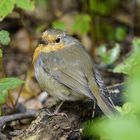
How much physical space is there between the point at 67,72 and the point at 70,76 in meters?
0.08

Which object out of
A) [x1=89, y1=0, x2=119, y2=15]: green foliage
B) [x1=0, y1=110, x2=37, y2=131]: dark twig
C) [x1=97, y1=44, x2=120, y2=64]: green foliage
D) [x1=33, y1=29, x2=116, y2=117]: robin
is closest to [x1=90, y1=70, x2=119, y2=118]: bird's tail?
[x1=33, y1=29, x2=116, y2=117]: robin

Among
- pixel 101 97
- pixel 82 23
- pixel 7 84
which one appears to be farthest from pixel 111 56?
pixel 7 84

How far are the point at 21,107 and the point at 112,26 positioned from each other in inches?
114

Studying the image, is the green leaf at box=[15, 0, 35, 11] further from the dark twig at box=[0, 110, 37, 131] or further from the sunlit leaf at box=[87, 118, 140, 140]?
the sunlit leaf at box=[87, 118, 140, 140]

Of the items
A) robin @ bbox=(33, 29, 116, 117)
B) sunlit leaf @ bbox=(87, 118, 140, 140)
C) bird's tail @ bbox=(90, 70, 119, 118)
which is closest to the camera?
sunlit leaf @ bbox=(87, 118, 140, 140)

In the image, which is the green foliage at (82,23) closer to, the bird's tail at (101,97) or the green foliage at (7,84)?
the bird's tail at (101,97)

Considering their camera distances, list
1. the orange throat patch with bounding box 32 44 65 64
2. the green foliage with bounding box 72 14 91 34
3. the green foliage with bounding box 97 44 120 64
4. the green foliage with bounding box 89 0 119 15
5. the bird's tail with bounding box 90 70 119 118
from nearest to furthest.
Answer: the bird's tail with bounding box 90 70 119 118
the orange throat patch with bounding box 32 44 65 64
the green foliage with bounding box 97 44 120 64
the green foliage with bounding box 72 14 91 34
the green foliage with bounding box 89 0 119 15

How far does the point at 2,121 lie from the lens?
304 centimetres

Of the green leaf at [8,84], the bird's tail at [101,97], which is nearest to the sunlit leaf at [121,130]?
the bird's tail at [101,97]

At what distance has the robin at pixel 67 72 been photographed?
9.77 feet

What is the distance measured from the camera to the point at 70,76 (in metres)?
3.12

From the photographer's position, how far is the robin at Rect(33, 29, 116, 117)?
9.77 ft

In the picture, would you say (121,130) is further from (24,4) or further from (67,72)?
(24,4)

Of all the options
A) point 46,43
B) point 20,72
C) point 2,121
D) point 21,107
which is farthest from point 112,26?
point 2,121
